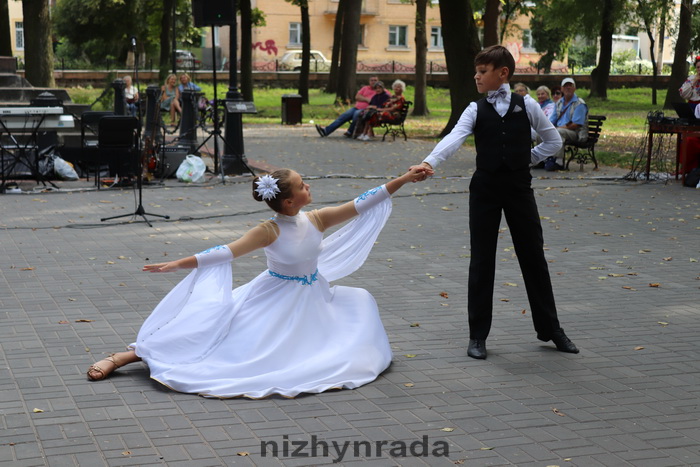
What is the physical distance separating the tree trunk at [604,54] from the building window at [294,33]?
28.1 m

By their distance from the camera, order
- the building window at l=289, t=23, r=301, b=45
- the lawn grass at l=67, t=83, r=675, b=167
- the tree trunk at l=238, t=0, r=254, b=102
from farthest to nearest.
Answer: the building window at l=289, t=23, r=301, b=45 → the tree trunk at l=238, t=0, r=254, b=102 → the lawn grass at l=67, t=83, r=675, b=167

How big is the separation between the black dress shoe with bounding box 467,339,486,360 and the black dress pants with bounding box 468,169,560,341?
0.13 ft

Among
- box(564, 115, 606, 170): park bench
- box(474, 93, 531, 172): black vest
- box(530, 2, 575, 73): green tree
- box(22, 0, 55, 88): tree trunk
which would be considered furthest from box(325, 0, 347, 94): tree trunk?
box(474, 93, 531, 172): black vest

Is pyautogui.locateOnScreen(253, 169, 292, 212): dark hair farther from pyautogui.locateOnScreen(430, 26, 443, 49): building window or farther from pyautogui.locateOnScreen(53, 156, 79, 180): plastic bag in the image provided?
pyautogui.locateOnScreen(430, 26, 443, 49): building window

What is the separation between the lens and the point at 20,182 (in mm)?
15836

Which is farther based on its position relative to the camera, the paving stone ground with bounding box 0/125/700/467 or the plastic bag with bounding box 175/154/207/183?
the plastic bag with bounding box 175/154/207/183

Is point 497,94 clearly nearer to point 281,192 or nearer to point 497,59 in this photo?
point 497,59

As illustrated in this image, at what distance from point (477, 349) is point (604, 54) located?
1592 inches

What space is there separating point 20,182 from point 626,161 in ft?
38.1

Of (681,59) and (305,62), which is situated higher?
(681,59)

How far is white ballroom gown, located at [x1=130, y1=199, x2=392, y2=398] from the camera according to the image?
5.56 metres

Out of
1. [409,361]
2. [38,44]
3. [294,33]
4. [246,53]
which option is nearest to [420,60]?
[246,53]

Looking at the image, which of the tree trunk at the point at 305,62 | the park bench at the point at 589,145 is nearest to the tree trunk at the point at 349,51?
the tree trunk at the point at 305,62

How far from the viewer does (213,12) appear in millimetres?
16656
